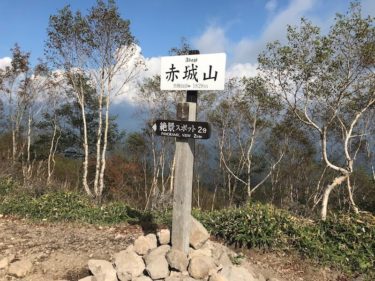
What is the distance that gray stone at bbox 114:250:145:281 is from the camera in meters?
4.50

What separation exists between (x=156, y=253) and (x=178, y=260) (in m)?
0.34

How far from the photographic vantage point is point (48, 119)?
26875 mm

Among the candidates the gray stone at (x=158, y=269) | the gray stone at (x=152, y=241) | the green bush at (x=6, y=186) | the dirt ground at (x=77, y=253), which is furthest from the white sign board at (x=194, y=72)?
the green bush at (x=6, y=186)

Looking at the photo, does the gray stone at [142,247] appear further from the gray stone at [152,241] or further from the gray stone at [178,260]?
the gray stone at [178,260]

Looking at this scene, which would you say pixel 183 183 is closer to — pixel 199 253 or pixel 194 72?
pixel 199 253

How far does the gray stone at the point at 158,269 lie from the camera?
4406 millimetres

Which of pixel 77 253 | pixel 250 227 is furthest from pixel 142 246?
pixel 250 227

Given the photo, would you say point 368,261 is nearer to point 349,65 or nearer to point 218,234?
point 218,234

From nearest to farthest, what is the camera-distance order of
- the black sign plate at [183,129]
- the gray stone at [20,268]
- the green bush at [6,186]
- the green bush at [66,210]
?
the black sign plate at [183,129]
the gray stone at [20,268]
the green bush at [66,210]
the green bush at [6,186]

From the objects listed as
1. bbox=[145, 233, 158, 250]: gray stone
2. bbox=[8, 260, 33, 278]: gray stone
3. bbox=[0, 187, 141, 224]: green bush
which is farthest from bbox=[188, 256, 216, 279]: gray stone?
bbox=[0, 187, 141, 224]: green bush

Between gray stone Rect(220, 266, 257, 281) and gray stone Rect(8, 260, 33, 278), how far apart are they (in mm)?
2470

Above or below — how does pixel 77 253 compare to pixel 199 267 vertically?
below

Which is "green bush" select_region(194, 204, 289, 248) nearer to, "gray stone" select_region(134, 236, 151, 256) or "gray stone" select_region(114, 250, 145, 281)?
"gray stone" select_region(134, 236, 151, 256)

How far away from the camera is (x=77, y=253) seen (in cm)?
572
